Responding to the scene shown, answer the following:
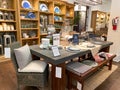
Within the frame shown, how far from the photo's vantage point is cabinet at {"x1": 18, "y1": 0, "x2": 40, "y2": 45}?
12.1 ft

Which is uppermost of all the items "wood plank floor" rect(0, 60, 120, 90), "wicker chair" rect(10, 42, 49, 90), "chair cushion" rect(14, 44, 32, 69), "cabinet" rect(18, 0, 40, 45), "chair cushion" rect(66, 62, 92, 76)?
"cabinet" rect(18, 0, 40, 45)

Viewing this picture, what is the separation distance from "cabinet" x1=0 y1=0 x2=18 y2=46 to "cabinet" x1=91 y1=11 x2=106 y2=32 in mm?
6020

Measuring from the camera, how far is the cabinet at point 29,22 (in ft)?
12.1

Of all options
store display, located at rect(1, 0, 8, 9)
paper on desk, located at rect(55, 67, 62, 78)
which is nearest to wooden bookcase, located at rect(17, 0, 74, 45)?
store display, located at rect(1, 0, 8, 9)

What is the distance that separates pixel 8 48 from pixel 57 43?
0.82m

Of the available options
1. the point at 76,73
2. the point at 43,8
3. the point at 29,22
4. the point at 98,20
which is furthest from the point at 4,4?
the point at 98,20

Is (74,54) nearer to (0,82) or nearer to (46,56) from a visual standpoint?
(46,56)

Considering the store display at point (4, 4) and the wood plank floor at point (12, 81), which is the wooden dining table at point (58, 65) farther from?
the store display at point (4, 4)

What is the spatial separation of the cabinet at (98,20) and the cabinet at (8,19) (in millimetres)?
6020

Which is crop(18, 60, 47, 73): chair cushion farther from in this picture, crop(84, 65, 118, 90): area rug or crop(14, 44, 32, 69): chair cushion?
crop(84, 65, 118, 90): area rug

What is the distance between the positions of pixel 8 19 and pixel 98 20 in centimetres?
711

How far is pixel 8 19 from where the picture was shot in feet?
11.6

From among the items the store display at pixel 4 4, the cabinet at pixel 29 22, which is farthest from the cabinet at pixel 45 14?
the store display at pixel 4 4

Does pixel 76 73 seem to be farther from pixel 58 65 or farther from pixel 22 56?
pixel 22 56
